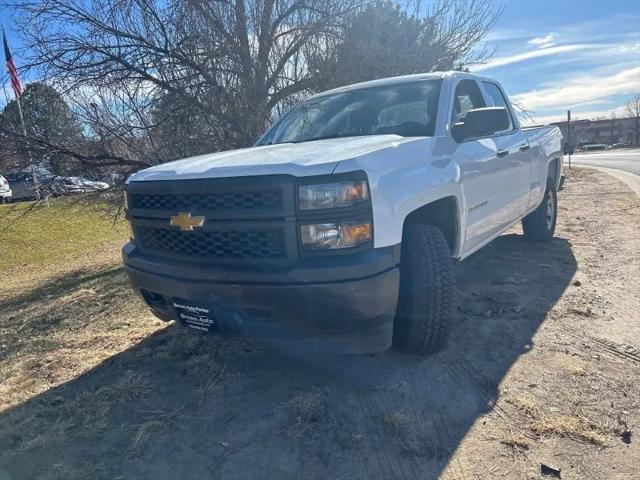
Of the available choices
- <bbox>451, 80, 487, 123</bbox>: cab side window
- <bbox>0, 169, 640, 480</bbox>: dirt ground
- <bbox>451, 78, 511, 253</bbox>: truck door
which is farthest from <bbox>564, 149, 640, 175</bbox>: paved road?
<bbox>0, 169, 640, 480</bbox>: dirt ground

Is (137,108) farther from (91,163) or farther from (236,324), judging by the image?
(236,324)

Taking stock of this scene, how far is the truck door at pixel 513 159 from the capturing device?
457 cm

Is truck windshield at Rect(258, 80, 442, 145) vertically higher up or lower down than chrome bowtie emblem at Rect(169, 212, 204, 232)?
higher up

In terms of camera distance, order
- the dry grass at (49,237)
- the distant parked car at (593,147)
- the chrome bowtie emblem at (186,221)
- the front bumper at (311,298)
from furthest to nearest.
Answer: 1. the distant parked car at (593,147)
2. the dry grass at (49,237)
3. the chrome bowtie emblem at (186,221)
4. the front bumper at (311,298)

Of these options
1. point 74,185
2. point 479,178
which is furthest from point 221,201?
point 74,185

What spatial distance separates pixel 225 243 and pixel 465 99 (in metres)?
2.74

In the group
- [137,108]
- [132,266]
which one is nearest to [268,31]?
[137,108]

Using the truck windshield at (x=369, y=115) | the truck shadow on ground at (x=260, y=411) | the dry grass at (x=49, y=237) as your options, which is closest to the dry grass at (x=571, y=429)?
the truck shadow on ground at (x=260, y=411)

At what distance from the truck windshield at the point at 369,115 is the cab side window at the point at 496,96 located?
122 cm

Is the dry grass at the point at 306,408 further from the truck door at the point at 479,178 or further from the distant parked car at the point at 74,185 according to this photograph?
the distant parked car at the point at 74,185

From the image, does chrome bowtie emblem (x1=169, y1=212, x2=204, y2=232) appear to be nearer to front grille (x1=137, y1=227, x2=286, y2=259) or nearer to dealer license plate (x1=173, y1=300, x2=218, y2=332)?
front grille (x1=137, y1=227, x2=286, y2=259)

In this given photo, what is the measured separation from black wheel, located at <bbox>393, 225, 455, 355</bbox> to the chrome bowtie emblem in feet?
4.03

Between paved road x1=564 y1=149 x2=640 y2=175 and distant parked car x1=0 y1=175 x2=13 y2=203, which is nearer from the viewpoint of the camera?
paved road x1=564 y1=149 x2=640 y2=175

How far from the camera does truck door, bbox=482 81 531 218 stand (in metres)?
4.57
